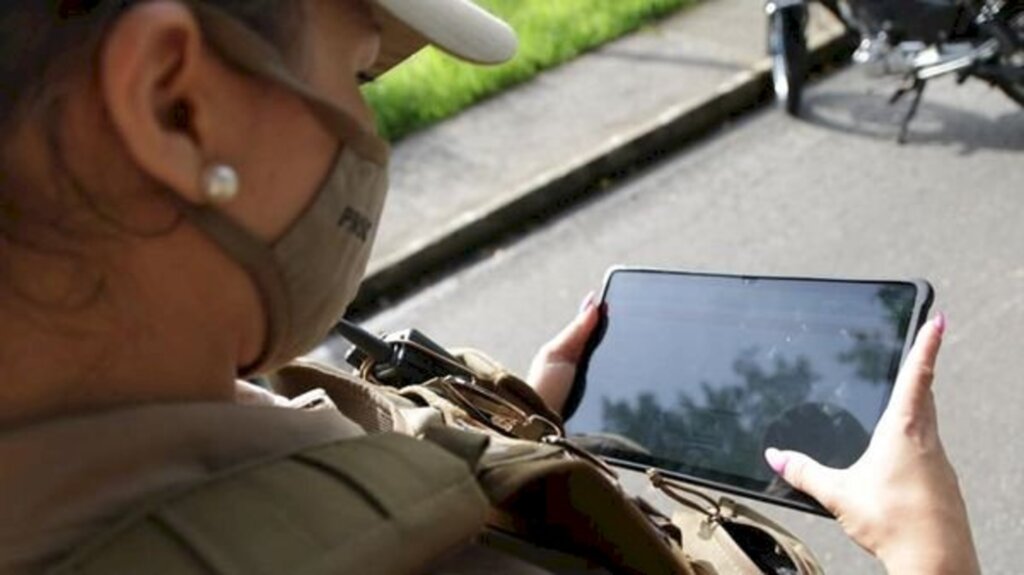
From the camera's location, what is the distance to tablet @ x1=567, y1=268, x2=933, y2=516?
5.27ft

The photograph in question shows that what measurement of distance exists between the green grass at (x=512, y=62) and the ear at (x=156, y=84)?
434cm

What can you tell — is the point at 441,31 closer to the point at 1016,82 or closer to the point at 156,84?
the point at 156,84

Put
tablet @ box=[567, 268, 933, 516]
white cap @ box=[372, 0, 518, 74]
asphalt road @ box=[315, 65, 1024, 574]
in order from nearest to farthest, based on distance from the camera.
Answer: white cap @ box=[372, 0, 518, 74], tablet @ box=[567, 268, 933, 516], asphalt road @ box=[315, 65, 1024, 574]

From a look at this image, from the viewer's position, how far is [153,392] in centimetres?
98

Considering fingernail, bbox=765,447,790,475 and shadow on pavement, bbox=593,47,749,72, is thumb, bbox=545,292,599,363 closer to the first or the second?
fingernail, bbox=765,447,790,475

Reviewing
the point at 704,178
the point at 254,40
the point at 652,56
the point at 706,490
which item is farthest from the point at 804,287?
the point at 652,56

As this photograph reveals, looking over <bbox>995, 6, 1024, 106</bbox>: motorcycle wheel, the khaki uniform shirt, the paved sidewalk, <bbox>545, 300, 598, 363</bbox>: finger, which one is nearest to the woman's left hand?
<bbox>545, 300, 598, 363</bbox>: finger

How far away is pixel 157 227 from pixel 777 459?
822 millimetres

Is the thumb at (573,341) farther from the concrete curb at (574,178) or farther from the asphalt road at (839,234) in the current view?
the concrete curb at (574,178)

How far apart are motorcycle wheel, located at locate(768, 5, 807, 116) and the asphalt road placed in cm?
9

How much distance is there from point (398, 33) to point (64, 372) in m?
0.37

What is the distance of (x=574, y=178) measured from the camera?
4.93m

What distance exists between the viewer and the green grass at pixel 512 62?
5.56 meters

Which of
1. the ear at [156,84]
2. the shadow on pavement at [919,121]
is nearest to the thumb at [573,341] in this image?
the ear at [156,84]
